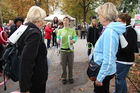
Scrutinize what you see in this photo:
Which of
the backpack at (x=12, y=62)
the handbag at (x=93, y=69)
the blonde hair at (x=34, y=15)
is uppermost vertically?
the blonde hair at (x=34, y=15)

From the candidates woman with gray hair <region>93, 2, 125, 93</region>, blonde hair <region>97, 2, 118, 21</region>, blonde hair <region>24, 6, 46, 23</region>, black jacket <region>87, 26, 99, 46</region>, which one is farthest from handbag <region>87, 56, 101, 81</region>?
black jacket <region>87, 26, 99, 46</region>

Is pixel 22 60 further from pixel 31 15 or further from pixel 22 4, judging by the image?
pixel 22 4

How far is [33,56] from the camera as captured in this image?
1624 mm

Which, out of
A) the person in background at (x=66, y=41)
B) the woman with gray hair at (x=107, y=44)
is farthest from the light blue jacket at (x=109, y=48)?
the person in background at (x=66, y=41)

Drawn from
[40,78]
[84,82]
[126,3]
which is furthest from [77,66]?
[126,3]

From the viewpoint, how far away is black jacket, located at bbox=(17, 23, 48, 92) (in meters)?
1.60

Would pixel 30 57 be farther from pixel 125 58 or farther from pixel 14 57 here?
pixel 125 58

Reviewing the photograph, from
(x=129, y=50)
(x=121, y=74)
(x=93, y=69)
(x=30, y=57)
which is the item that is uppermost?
(x=30, y=57)

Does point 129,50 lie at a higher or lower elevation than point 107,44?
lower

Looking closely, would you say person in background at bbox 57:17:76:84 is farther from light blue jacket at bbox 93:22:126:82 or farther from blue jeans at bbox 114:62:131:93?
light blue jacket at bbox 93:22:126:82

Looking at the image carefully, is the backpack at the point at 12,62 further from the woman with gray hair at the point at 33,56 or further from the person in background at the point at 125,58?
the person in background at the point at 125,58

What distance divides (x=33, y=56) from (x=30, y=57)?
39mm

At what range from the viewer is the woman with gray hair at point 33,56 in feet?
5.24

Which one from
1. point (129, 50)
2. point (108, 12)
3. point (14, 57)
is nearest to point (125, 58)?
point (129, 50)
